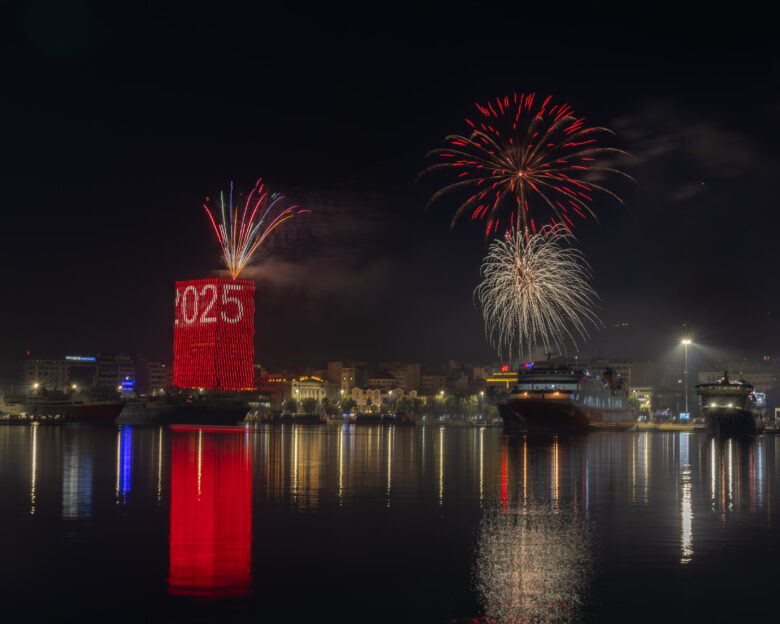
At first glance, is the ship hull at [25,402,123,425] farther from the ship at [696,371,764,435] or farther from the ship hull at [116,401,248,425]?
the ship at [696,371,764,435]

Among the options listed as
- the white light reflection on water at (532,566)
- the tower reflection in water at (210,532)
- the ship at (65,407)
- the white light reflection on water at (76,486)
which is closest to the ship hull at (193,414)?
the ship at (65,407)

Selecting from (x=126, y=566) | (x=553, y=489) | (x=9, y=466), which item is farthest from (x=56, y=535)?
(x=9, y=466)

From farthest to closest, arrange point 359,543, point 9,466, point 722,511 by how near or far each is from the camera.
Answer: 1. point 9,466
2. point 722,511
3. point 359,543

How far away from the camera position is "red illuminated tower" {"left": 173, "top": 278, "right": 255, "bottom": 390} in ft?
474

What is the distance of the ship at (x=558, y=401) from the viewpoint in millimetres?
103125

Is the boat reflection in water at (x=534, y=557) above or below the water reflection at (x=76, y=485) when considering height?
above

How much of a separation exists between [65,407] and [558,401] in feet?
261

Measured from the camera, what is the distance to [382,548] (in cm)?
1775

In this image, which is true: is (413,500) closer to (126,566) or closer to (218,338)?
(126,566)

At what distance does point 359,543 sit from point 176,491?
1111 cm

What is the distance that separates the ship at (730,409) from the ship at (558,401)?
541 inches

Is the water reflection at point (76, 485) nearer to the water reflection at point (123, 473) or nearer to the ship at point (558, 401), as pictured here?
the water reflection at point (123, 473)

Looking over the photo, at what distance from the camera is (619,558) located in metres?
16.8

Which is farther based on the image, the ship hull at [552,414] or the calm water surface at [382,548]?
the ship hull at [552,414]
